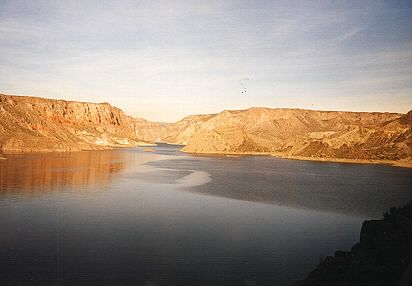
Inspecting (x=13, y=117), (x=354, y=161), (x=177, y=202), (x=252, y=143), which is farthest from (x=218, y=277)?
(x=252, y=143)

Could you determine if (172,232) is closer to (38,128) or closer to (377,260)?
(377,260)

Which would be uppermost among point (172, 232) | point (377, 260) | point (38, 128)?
point (38, 128)

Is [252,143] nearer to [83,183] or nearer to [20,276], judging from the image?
[83,183]

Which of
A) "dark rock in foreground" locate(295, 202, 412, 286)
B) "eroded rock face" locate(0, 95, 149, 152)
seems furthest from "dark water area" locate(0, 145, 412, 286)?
"eroded rock face" locate(0, 95, 149, 152)

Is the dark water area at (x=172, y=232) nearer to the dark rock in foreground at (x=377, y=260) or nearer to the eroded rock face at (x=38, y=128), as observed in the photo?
the dark rock in foreground at (x=377, y=260)

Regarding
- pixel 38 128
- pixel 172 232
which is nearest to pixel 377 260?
pixel 172 232

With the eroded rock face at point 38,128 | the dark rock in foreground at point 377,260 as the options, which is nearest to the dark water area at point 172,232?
the dark rock in foreground at point 377,260
